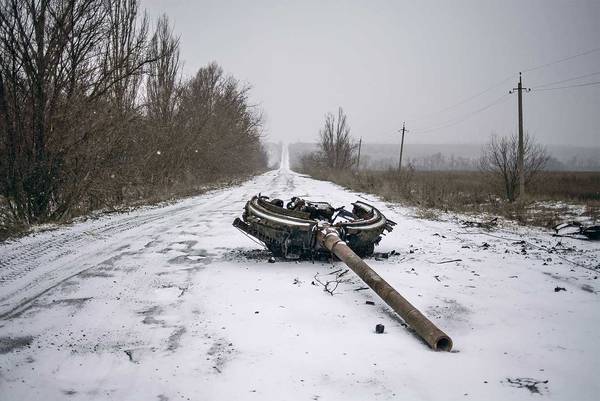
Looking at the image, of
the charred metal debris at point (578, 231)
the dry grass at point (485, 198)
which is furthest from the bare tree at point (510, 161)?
the charred metal debris at point (578, 231)

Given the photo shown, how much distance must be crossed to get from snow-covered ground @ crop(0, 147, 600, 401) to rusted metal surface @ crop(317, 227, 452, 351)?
127 millimetres

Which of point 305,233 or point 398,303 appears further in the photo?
point 305,233

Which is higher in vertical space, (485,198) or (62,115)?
(62,115)

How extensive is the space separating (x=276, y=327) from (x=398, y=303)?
3.59 ft

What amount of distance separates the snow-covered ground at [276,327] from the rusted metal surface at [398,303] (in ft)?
0.42

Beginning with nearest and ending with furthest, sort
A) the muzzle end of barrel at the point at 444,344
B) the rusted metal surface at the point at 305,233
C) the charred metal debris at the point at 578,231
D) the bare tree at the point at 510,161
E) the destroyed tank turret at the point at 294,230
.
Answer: the muzzle end of barrel at the point at 444,344, the rusted metal surface at the point at 305,233, the destroyed tank turret at the point at 294,230, the charred metal debris at the point at 578,231, the bare tree at the point at 510,161

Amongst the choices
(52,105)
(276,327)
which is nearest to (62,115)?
(52,105)

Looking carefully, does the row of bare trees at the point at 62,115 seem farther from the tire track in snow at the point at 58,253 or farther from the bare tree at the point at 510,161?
the bare tree at the point at 510,161

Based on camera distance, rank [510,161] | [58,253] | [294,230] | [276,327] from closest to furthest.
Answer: [276,327], [294,230], [58,253], [510,161]

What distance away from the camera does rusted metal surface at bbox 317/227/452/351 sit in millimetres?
2945

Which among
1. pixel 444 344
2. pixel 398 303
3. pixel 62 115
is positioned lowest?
pixel 444 344

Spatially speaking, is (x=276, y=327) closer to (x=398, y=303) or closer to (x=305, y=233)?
(x=398, y=303)

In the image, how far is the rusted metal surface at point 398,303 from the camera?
2.95m

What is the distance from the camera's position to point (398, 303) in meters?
3.36
